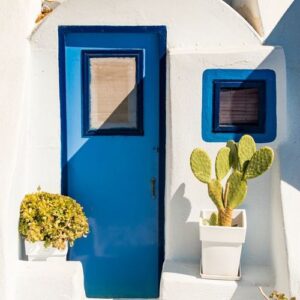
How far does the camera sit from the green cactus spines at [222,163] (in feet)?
18.5

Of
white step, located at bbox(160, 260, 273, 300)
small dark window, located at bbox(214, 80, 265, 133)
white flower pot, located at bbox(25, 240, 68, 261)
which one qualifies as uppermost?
small dark window, located at bbox(214, 80, 265, 133)

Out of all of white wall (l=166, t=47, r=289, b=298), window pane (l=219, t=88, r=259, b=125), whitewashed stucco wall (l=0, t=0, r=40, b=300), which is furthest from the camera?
window pane (l=219, t=88, r=259, b=125)

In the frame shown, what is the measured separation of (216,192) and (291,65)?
1413 mm

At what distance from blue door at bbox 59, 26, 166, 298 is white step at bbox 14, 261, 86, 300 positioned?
74cm

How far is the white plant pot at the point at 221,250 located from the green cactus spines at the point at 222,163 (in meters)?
0.45

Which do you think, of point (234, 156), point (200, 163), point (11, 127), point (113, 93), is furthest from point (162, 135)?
point (11, 127)

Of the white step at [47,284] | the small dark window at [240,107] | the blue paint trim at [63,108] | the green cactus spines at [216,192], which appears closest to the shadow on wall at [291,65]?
the small dark window at [240,107]

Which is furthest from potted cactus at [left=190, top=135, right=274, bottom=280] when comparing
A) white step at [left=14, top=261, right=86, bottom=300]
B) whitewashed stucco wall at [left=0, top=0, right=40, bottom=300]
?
whitewashed stucco wall at [left=0, top=0, right=40, bottom=300]

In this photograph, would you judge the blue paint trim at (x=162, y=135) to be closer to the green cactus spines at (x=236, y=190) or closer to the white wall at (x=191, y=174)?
the white wall at (x=191, y=174)

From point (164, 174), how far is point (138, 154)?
1.03 feet

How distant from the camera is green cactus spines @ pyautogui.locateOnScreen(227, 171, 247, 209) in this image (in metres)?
5.66

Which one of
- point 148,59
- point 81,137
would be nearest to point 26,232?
point 81,137

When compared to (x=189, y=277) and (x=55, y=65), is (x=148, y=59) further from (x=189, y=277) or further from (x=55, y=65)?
(x=189, y=277)

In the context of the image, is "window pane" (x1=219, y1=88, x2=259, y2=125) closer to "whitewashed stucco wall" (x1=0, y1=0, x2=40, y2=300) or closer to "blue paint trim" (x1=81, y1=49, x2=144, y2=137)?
"blue paint trim" (x1=81, y1=49, x2=144, y2=137)
